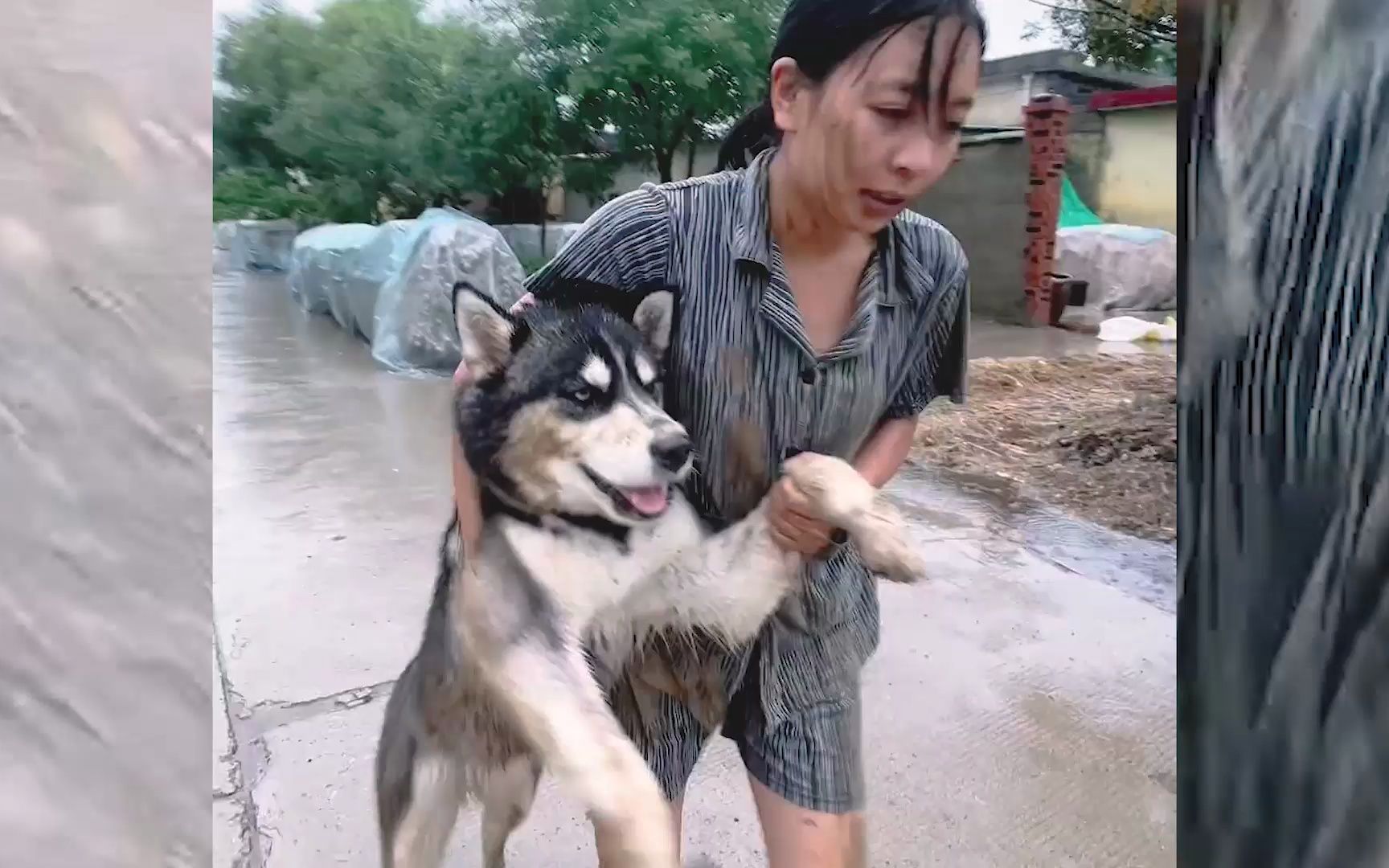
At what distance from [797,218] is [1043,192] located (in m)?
3.30

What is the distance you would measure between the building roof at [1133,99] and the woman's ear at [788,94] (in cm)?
413

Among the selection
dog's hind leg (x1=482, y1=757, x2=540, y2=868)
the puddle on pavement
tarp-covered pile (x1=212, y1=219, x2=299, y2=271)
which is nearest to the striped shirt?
dog's hind leg (x1=482, y1=757, x2=540, y2=868)

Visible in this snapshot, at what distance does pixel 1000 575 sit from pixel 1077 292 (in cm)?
314

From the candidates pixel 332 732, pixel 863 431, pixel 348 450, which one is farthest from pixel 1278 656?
pixel 348 450

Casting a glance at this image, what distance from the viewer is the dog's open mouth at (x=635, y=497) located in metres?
1.12

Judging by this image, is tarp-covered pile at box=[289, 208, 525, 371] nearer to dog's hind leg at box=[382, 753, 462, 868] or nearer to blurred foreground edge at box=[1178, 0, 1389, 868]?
dog's hind leg at box=[382, 753, 462, 868]

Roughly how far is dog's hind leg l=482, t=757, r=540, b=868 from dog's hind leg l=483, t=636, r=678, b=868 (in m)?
0.12

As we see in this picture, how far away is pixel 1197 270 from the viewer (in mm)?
1069

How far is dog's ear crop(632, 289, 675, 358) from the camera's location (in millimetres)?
1174

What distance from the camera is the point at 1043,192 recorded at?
418cm

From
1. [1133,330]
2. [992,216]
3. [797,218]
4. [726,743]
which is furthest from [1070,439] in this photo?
[797,218]

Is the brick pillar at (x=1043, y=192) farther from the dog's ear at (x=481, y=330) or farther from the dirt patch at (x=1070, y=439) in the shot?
the dog's ear at (x=481, y=330)

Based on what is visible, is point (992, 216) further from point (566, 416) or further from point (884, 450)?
point (566, 416)

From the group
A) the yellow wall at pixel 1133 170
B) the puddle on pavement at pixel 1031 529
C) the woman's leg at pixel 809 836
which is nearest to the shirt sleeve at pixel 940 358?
the woman's leg at pixel 809 836
